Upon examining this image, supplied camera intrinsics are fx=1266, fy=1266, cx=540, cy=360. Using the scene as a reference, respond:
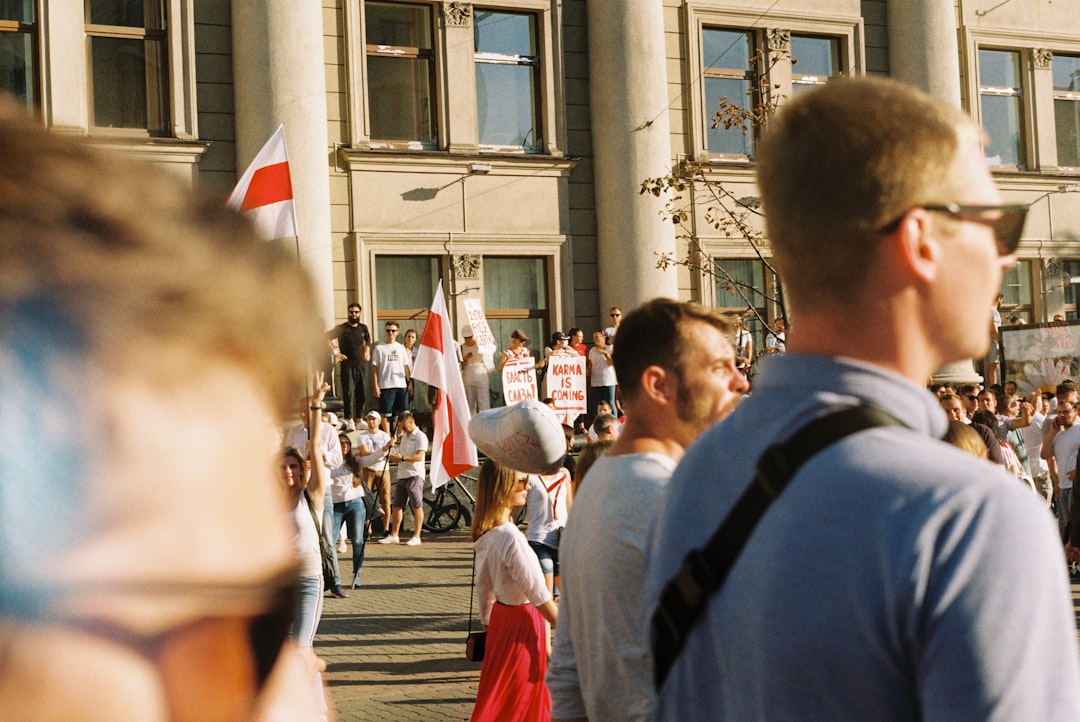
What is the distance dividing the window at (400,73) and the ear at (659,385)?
761 inches

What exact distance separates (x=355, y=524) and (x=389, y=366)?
561 cm

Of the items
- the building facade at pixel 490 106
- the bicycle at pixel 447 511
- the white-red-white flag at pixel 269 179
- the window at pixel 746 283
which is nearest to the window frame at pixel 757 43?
the building facade at pixel 490 106

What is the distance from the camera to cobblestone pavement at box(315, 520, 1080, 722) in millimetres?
8297

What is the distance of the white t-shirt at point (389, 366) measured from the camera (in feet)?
61.7

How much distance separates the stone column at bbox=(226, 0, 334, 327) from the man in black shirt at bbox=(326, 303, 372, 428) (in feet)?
3.42

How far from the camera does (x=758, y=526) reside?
1500 millimetres

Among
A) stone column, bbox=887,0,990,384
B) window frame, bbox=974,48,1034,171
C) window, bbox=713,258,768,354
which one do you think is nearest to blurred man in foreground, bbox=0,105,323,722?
window, bbox=713,258,768,354

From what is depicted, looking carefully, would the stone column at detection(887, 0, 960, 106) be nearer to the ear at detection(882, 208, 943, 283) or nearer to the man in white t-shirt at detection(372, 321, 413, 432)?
the man in white t-shirt at detection(372, 321, 413, 432)

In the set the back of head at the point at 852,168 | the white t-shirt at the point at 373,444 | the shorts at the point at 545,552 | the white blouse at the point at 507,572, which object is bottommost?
the shorts at the point at 545,552

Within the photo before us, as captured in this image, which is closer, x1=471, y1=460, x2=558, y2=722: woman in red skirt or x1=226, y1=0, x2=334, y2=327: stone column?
x1=471, y1=460, x2=558, y2=722: woman in red skirt

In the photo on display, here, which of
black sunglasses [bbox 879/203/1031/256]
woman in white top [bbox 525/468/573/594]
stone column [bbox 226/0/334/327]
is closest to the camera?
black sunglasses [bbox 879/203/1031/256]

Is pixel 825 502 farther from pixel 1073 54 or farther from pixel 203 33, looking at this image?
pixel 1073 54

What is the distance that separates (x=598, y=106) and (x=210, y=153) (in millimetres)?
6971

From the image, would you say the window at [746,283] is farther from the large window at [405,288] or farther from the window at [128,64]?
the window at [128,64]
